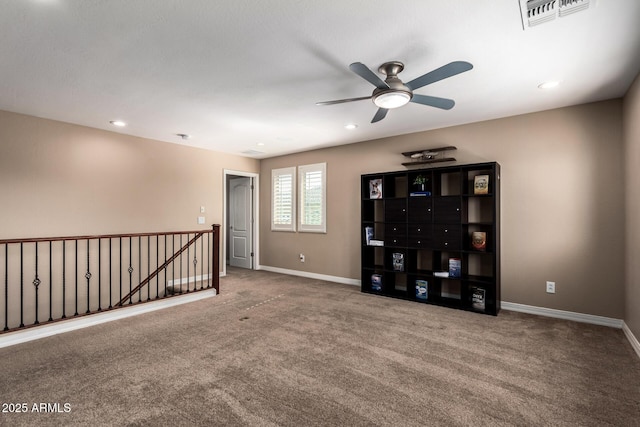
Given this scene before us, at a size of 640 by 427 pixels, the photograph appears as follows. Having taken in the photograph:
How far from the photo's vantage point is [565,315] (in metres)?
3.69

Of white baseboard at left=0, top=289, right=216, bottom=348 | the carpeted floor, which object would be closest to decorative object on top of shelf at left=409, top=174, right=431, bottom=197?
the carpeted floor

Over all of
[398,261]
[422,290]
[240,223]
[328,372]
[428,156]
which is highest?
[428,156]

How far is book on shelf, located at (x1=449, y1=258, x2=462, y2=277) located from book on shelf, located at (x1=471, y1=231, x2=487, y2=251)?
292 millimetres

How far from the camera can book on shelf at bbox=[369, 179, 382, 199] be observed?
4.91m

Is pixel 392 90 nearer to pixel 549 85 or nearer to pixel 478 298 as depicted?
pixel 549 85

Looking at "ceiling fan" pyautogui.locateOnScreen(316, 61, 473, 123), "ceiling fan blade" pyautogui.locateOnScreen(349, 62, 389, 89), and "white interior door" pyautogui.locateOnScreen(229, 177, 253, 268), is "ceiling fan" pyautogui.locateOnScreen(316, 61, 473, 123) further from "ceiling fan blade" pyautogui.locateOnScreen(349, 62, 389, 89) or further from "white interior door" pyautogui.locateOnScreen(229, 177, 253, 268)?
"white interior door" pyautogui.locateOnScreen(229, 177, 253, 268)

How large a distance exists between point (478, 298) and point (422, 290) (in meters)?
0.74

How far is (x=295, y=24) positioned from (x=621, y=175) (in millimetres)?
3832

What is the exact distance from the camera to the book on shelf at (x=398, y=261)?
4.66m

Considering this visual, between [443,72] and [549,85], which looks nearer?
[443,72]

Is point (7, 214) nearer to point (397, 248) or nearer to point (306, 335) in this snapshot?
point (306, 335)

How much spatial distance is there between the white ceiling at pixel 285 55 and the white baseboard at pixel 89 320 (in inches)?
96.9

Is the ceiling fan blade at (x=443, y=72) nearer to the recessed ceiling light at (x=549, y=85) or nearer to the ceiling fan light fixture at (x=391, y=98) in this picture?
the ceiling fan light fixture at (x=391, y=98)

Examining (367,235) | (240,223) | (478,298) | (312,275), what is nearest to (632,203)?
(478,298)
